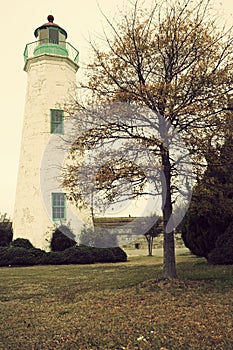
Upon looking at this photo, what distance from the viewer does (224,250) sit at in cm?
1240

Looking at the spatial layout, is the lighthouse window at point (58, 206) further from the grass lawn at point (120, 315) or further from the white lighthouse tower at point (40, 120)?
the grass lawn at point (120, 315)

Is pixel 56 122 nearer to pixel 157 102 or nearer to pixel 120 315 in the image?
pixel 157 102

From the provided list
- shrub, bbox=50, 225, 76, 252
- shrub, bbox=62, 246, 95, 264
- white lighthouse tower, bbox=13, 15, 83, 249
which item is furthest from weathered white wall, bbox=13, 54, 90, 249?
shrub, bbox=62, 246, 95, 264

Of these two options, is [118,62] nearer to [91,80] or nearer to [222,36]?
[91,80]

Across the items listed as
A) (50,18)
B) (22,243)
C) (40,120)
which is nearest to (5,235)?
(22,243)

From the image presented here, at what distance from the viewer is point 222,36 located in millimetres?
9039

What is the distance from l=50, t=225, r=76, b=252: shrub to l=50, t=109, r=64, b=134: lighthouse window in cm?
527

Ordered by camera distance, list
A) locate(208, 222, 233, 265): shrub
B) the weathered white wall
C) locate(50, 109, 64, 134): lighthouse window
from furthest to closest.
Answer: locate(50, 109, 64, 134): lighthouse window → the weathered white wall → locate(208, 222, 233, 265): shrub

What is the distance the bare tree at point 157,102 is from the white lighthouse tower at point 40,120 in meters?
9.22

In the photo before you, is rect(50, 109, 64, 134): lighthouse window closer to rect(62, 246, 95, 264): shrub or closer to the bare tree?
rect(62, 246, 95, 264): shrub

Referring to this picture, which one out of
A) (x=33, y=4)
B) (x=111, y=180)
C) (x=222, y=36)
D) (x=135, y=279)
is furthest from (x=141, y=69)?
(x=135, y=279)

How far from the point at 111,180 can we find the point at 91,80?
284 centimetres

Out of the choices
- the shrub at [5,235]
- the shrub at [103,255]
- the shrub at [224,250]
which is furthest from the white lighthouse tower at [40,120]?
the shrub at [224,250]

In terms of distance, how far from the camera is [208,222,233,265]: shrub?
40.4 ft
